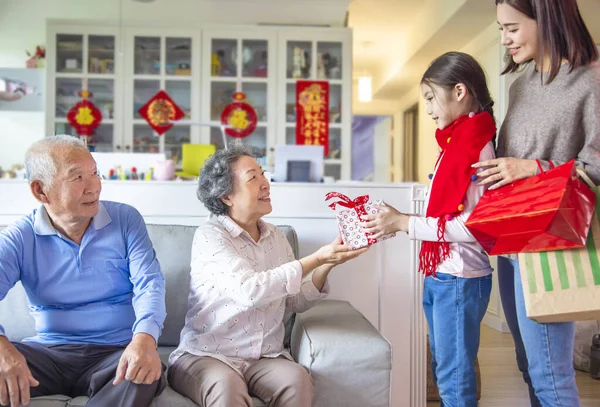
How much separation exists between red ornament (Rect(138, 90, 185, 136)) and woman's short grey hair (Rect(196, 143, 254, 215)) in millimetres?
3202

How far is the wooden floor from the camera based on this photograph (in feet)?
8.86

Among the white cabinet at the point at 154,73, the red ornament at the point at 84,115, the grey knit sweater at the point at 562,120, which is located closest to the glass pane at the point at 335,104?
the white cabinet at the point at 154,73

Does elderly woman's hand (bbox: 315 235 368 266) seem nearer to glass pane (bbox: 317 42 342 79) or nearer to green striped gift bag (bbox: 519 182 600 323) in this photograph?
green striped gift bag (bbox: 519 182 600 323)

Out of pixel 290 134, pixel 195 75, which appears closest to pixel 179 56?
pixel 195 75

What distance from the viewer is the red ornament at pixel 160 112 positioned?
16.2 feet

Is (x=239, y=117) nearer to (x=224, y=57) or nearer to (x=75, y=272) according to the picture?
(x=224, y=57)

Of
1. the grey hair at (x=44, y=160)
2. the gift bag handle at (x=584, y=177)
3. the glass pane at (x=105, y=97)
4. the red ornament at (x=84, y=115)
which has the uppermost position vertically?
the glass pane at (x=105, y=97)

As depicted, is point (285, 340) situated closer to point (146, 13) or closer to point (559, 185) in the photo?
point (559, 185)

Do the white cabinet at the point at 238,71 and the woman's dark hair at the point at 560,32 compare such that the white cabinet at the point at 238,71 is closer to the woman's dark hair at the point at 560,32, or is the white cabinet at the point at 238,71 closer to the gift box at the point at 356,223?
the gift box at the point at 356,223

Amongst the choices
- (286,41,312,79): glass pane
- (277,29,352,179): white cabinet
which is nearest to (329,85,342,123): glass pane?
(277,29,352,179): white cabinet

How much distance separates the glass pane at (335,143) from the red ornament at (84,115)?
191 cm

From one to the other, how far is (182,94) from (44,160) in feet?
11.2

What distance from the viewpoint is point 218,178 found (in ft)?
6.03

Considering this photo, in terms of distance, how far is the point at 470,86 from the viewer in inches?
57.7
